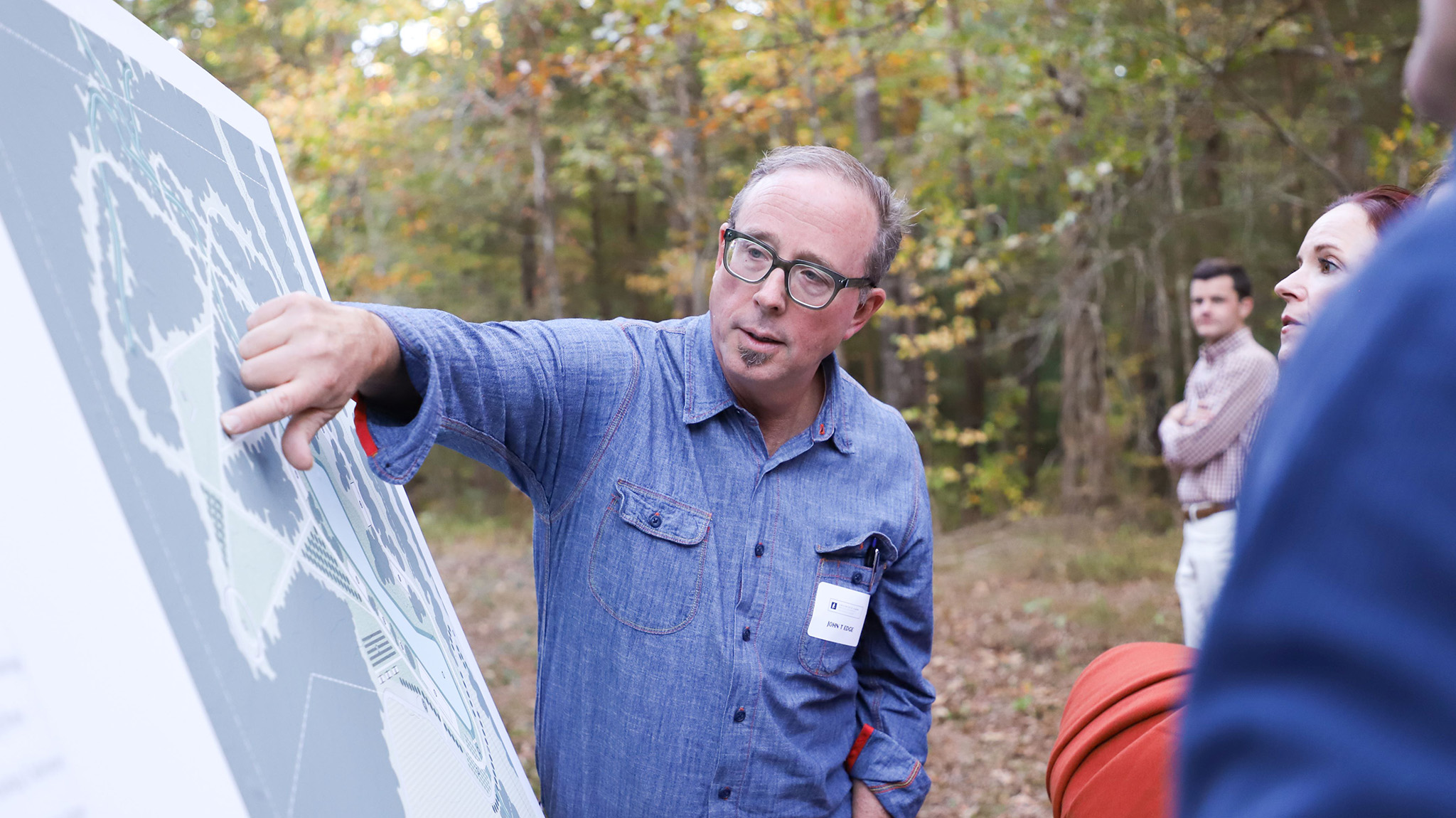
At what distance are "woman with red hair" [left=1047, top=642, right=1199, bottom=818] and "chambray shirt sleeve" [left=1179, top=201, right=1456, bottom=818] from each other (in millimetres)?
1189

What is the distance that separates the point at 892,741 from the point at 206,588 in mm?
1711

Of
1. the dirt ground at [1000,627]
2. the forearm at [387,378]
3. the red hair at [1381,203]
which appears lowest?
the dirt ground at [1000,627]

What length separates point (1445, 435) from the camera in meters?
0.37

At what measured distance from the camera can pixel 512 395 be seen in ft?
5.38

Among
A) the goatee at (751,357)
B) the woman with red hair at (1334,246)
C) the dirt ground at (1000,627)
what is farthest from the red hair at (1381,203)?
the dirt ground at (1000,627)

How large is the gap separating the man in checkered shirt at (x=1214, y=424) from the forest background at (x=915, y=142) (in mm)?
2340

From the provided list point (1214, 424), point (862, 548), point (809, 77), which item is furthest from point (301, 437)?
point (809, 77)

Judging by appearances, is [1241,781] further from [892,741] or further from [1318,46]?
[1318,46]

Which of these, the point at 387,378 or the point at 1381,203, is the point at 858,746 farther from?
the point at 1381,203

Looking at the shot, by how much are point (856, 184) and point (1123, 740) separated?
1.25 meters

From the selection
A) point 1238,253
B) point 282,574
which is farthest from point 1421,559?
point 1238,253

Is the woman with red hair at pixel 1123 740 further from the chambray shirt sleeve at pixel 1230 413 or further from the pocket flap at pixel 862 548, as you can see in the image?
the chambray shirt sleeve at pixel 1230 413

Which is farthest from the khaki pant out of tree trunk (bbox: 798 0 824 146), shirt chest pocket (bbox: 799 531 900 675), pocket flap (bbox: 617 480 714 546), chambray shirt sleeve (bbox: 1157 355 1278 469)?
tree trunk (bbox: 798 0 824 146)

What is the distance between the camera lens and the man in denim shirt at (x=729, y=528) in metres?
1.79
